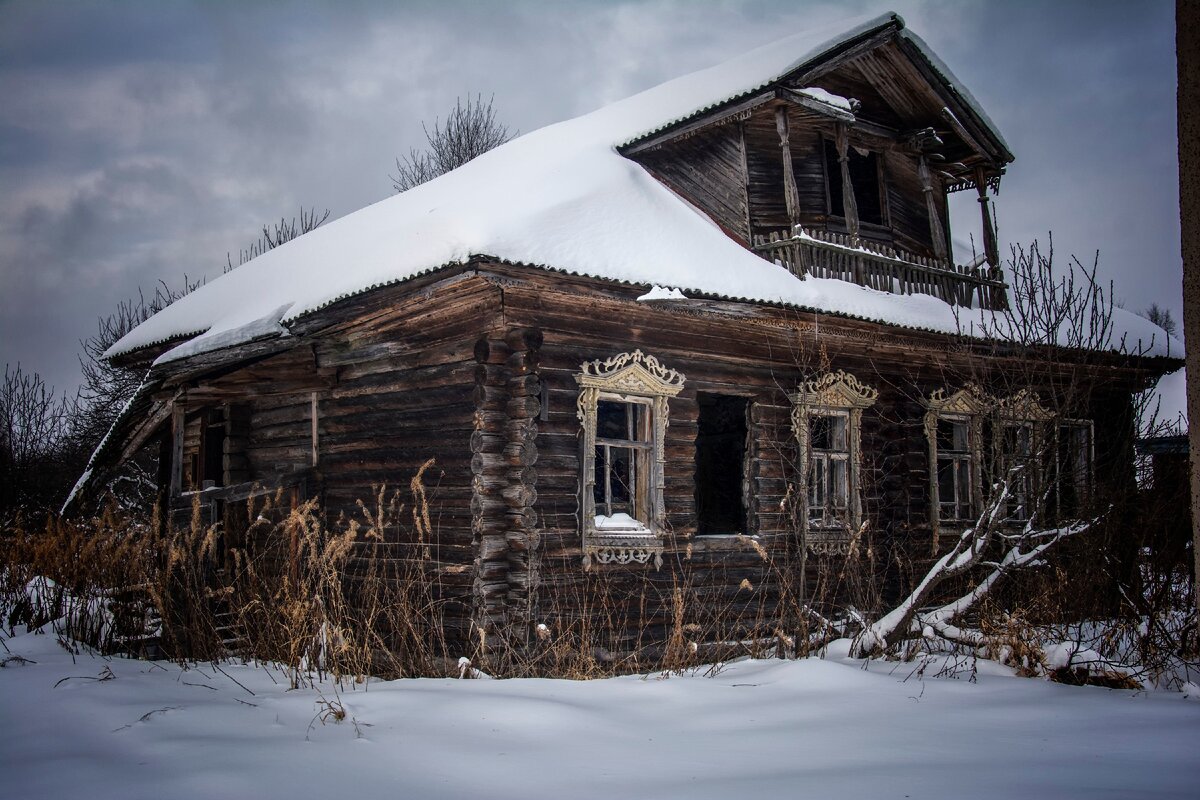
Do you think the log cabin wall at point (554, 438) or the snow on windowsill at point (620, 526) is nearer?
the log cabin wall at point (554, 438)

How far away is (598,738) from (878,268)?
7552 millimetres

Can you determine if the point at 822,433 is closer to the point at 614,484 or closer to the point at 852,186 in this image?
the point at 852,186

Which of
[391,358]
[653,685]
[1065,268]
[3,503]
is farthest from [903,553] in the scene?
[3,503]

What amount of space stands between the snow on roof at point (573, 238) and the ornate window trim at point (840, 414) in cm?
99

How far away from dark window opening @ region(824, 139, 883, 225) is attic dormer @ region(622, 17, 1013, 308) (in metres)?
0.02

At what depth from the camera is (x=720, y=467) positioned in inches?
483

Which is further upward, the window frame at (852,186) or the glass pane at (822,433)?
the window frame at (852,186)

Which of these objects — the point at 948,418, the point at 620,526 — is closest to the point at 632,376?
the point at 620,526

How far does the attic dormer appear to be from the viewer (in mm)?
9984

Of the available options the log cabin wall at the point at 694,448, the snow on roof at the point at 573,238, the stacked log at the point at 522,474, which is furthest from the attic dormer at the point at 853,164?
the stacked log at the point at 522,474

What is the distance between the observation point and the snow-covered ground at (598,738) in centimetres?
344

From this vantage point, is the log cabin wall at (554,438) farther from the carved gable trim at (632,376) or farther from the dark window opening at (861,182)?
the dark window opening at (861,182)

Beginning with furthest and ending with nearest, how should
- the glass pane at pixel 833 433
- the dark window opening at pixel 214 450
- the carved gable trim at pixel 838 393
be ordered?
1. the dark window opening at pixel 214 450
2. the glass pane at pixel 833 433
3. the carved gable trim at pixel 838 393

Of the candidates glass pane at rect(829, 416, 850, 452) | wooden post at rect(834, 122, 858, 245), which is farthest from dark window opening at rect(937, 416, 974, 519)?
wooden post at rect(834, 122, 858, 245)
